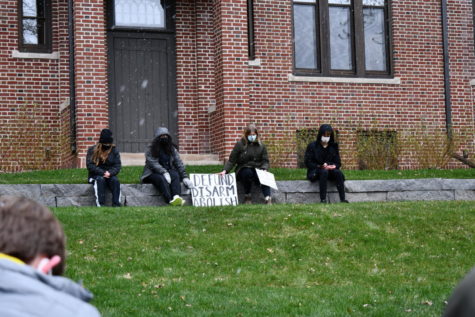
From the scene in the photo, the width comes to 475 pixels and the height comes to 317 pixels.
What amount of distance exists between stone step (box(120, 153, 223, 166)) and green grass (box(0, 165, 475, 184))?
55cm

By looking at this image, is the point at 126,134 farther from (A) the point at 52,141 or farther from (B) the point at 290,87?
(B) the point at 290,87

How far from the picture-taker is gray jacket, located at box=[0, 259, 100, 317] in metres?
1.95

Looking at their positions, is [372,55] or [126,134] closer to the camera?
[126,134]

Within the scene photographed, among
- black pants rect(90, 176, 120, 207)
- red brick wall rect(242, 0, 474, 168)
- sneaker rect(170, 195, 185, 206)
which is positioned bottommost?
sneaker rect(170, 195, 185, 206)

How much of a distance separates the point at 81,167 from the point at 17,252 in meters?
12.6

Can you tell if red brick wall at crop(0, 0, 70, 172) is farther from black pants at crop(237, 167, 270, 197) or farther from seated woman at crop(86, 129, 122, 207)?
black pants at crop(237, 167, 270, 197)

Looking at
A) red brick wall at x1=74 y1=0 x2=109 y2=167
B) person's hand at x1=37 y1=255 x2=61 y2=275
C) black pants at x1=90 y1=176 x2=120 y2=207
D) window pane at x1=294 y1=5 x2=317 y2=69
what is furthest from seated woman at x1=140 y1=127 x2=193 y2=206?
person's hand at x1=37 y1=255 x2=61 y2=275

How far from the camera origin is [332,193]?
41.6ft

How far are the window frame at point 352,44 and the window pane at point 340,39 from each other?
0.09m

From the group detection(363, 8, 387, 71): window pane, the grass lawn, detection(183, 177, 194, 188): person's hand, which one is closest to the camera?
the grass lawn

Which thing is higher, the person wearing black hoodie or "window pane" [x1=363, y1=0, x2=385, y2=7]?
"window pane" [x1=363, y1=0, x2=385, y2=7]

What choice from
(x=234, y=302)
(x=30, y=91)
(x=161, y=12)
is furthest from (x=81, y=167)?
(x=234, y=302)

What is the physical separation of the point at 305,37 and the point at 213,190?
6.34 m

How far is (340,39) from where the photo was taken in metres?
17.8
